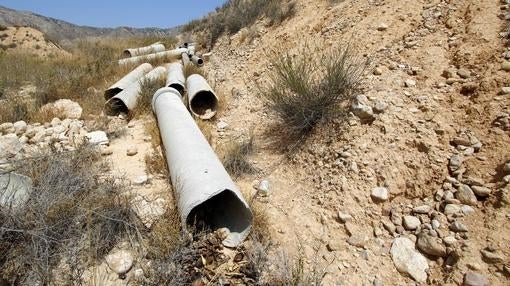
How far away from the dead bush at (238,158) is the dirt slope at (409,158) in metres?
0.12

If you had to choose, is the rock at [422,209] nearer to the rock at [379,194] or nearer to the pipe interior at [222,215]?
the rock at [379,194]

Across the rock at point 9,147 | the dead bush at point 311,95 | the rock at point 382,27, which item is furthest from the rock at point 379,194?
the rock at point 9,147

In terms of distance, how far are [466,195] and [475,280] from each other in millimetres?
641

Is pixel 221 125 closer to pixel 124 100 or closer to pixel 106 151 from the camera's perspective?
pixel 106 151

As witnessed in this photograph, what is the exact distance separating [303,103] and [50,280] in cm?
271

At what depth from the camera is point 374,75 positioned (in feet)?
12.0

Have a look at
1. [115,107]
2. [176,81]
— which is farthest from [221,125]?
[115,107]

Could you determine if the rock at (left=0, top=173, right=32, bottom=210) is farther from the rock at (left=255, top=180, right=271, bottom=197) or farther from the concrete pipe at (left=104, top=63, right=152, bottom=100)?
the concrete pipe at (left=104, top=63, right=152, bottom=100)

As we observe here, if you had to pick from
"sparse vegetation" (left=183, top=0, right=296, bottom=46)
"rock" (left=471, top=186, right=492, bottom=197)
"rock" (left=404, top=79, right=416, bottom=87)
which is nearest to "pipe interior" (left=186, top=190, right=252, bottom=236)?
"rock" (left=471, top=186, right=492, bottom=197)

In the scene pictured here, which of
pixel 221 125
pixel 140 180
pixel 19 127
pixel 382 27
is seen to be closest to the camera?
pixel 140 180

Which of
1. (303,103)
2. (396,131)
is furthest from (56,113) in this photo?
(396,131)

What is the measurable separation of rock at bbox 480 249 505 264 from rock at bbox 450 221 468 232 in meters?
Result: 0.18

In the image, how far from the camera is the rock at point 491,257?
182 cm

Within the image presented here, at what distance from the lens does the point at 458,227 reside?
2.06 metres
